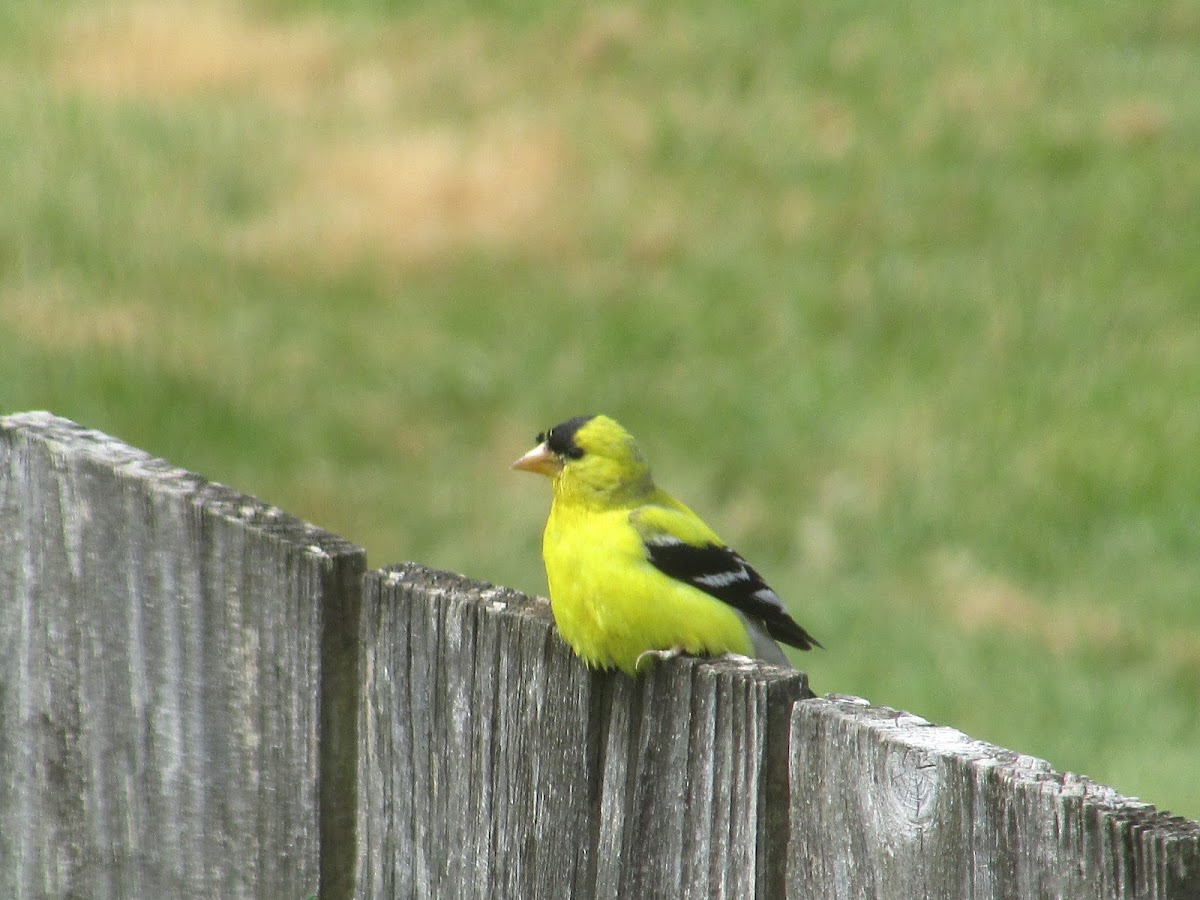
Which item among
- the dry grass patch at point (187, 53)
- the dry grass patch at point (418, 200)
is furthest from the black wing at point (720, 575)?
the dry grass patch at point (187, 53)

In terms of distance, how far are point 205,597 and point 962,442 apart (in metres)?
4.80

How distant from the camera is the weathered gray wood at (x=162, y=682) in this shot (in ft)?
6.59

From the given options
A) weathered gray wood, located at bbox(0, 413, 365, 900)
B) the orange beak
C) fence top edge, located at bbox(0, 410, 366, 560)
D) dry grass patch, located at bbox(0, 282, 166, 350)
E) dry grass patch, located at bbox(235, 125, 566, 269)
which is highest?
dry grass patch, located at bbox(235, 125, 566, 269)

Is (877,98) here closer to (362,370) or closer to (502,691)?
(362,370)

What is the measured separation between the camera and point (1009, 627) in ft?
18.6

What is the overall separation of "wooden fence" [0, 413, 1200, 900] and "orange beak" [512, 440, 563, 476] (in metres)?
1.16

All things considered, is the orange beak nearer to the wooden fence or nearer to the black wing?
the black wing

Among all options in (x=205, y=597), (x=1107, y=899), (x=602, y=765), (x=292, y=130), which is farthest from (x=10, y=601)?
(x=292, y=130)

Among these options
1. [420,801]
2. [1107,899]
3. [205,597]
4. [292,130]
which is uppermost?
[292,130]

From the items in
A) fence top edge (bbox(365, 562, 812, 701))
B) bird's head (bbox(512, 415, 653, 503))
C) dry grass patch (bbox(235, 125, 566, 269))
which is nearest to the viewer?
fence top edge (bbox(365, 562, 812, 701))

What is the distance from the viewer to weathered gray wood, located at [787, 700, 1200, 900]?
4.49ft

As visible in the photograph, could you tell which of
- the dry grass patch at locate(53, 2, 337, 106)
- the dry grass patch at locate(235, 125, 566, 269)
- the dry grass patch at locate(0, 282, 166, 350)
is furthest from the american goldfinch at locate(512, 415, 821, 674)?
the dry grass patch at locate(53, 2, 337, 106)

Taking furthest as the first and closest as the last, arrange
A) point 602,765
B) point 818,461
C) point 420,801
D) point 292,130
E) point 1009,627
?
point 292,130 → point 818,461 → point 1009,627 → point 420,801 → point 602,765

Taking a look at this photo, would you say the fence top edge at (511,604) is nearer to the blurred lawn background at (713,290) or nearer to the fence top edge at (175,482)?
the fence top edge at (175,482)
